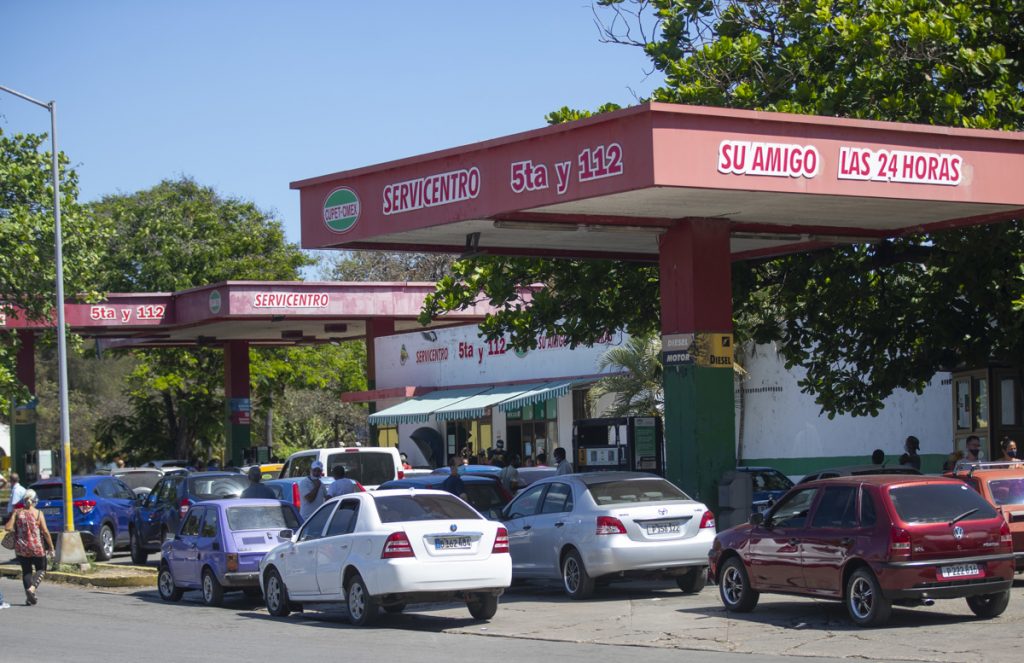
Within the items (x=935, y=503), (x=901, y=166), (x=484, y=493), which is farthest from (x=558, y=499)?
(x=901, y=166)

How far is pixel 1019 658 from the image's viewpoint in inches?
454

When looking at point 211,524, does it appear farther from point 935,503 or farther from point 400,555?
point 935,503

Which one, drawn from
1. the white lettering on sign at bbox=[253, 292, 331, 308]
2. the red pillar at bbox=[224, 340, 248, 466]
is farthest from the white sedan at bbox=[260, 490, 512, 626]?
the red pillar at bbox=[224, 340, 248, 466]

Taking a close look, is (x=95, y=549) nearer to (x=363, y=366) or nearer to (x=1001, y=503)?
(x=1001, y=503)

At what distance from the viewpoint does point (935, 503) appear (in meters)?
13.5

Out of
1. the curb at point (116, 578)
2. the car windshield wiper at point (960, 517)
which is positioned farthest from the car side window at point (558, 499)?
the curb at point (116, 578)

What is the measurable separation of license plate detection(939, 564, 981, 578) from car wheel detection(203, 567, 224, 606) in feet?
32.6

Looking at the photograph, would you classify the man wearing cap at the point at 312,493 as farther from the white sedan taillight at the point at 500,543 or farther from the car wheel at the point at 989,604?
the car wheel at the point at 989,604

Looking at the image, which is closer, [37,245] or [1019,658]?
[1019,658]

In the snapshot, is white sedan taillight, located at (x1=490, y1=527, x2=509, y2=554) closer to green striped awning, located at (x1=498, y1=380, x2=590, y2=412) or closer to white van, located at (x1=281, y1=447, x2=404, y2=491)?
white van, located at (x1=281, y1=447, x2=404, y2=491)

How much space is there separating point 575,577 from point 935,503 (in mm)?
5282

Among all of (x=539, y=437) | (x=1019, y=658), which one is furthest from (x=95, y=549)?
(x=1019, y=658)

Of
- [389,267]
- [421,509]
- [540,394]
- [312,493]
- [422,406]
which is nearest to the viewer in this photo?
[421,509]

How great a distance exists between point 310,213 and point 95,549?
11.6 metres
